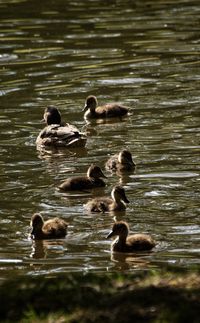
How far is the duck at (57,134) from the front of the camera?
643 inches

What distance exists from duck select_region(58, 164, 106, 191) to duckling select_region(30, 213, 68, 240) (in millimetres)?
1573

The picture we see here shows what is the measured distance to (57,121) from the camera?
16.7 m

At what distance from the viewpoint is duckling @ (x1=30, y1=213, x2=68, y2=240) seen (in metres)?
12.3

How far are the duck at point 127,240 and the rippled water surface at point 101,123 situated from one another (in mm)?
93

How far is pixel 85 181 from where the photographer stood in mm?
14086

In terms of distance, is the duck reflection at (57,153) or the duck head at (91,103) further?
the duck head at (91,103)

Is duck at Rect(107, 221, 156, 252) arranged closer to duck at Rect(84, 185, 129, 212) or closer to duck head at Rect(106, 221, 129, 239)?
duck head at Rect(106, 221, 129, 239)

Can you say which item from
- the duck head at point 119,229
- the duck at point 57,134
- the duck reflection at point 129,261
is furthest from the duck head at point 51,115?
the duck reflection at point 129,261

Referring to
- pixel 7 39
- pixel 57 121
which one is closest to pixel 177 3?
pixel 7 39

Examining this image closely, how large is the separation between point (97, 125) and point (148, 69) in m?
2.61

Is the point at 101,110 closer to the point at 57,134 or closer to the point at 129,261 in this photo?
the point at 57,134

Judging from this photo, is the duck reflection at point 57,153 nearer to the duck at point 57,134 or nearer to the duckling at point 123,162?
the duck at point 57,134

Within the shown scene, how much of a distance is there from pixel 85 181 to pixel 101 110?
3997 mm

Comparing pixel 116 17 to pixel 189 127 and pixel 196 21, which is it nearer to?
pixel 196 21
